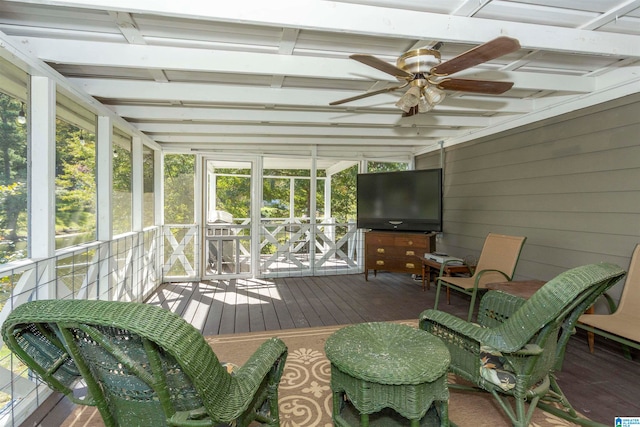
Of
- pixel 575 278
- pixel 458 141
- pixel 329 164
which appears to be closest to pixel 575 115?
pixel 458 141

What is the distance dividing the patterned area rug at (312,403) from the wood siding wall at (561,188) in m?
1.81

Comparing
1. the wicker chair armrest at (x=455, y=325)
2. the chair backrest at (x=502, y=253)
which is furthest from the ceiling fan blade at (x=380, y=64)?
the chair backrest at (x=502, y=253)

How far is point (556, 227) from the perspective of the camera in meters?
3.28

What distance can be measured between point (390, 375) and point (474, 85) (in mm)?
1918

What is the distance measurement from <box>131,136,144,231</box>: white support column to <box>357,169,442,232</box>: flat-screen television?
10.4 feet

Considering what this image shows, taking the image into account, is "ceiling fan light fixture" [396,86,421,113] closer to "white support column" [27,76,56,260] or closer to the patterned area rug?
the patterned area rug

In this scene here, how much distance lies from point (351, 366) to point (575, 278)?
43.5 inches

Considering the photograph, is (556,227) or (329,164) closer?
(556,227)

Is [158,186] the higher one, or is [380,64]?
[380,64]

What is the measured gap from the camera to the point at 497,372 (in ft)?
5.47

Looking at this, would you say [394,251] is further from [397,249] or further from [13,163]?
[13,163]

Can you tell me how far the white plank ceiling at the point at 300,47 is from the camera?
178 cm

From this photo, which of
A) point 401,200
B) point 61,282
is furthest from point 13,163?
point 401,200

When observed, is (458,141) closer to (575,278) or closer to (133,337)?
(575,278)
